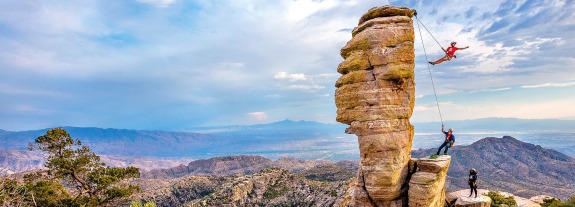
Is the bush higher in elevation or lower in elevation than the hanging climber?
lower

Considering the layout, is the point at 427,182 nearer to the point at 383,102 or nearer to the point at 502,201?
the point at 383,102

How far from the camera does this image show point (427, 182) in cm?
2655

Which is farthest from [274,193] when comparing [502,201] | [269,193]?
[502,201]

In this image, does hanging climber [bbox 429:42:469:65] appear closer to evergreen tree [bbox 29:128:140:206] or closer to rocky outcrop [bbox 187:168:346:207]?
evergreen tree [bbox 29:128:140:206]

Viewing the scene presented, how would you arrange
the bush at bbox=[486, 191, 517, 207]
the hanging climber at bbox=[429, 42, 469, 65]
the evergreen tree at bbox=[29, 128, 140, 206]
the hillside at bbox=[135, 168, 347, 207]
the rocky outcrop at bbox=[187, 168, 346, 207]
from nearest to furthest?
the hanging climber at bbox=[429, 42, 469, 65]
the bush at bbox=[486, 191, 517, 207]
the evergreen tree at bbox=[29, 128, 140, 206]
the rocky outcrop at bbox=[187, 168, 346, 207]
the hillside at bbox=[135, 168, 347, 207]

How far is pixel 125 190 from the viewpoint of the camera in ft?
144

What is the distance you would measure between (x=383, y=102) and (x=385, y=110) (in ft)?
2.17

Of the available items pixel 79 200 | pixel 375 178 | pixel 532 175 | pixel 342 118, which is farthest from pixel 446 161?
pixel 532 175

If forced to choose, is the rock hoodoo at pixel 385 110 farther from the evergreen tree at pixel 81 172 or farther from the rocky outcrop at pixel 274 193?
the rocky outcrop at pixel 274 193

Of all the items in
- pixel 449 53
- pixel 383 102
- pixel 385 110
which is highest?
pixel 449 53

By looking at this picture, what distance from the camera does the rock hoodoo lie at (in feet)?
88.1

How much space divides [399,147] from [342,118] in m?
5.14

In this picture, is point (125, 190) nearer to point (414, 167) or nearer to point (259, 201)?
point (414, 167)

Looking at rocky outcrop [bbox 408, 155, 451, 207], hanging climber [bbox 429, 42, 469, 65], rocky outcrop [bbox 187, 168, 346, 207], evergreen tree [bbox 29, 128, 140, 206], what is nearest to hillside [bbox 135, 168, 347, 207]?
rocky outcrop [bbox 187, 168, 346, 207]
